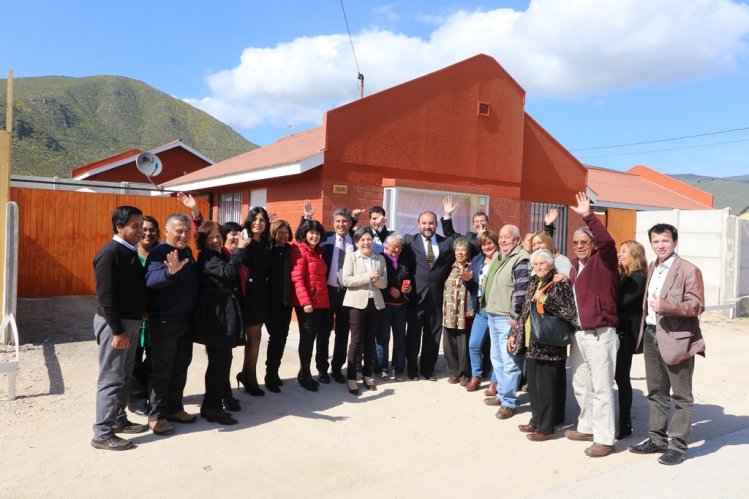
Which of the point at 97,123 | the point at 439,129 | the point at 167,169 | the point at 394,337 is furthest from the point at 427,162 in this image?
the point at 97,123

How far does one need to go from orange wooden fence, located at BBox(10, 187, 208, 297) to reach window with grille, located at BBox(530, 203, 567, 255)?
24.1ft

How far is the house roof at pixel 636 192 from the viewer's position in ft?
61.7

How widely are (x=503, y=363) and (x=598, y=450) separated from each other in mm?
1240

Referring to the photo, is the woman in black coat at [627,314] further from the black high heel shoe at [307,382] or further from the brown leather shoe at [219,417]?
the brown leather shoe at [219,417]

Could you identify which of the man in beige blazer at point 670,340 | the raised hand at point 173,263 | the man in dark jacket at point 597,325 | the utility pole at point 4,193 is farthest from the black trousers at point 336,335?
the utility pole at point 4,193

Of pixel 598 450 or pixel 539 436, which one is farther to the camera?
pixel 539 436

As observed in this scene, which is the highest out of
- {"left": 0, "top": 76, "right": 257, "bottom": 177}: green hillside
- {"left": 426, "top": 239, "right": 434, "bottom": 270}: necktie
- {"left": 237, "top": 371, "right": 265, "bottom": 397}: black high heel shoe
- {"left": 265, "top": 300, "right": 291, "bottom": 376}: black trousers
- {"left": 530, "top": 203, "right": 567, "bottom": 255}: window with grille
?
{"left": 0, "top": 76, "right": 257, "bottom": 177}: green hillside

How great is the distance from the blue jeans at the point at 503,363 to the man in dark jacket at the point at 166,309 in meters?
2.88

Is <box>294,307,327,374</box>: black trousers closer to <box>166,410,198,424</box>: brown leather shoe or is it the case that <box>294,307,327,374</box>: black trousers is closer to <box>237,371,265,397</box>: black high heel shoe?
<box>237,371,265,397</box>: black high heel shoe

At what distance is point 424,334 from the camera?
660 cm

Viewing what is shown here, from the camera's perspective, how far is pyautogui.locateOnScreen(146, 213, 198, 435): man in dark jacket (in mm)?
4590

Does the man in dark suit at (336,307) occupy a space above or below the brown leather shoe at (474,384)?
above

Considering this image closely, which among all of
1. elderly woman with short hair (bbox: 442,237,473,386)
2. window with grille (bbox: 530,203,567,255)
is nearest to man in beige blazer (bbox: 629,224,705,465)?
elderly woman with short hair (bbox: 442,237,473,386)

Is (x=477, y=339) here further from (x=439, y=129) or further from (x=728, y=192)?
(x=728, y=192)
